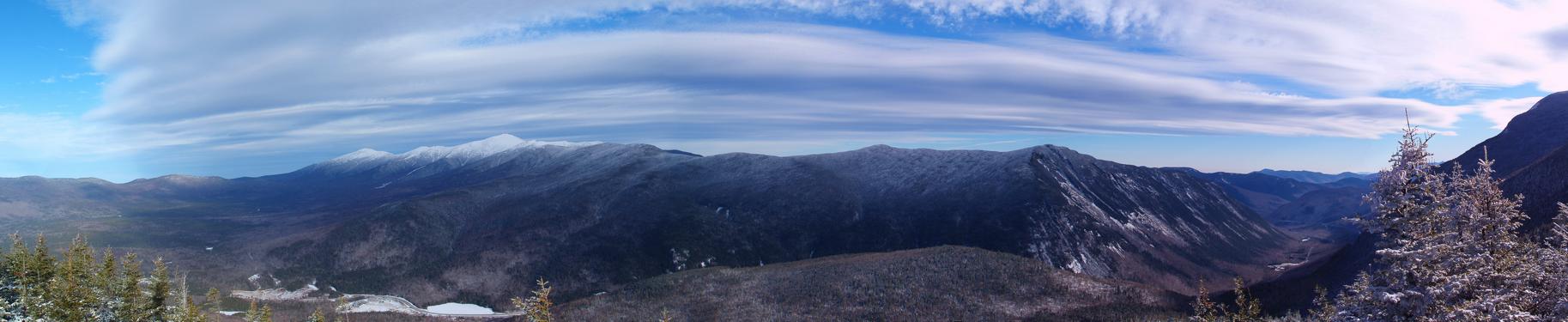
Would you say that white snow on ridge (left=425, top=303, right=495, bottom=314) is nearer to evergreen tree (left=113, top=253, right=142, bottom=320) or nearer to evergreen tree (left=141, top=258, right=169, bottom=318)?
evergreen tree (left=141, top=258, right=169, bottom=318)

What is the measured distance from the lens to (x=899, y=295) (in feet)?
376

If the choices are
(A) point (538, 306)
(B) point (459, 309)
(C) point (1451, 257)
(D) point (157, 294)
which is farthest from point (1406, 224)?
(B) point (459, 309)

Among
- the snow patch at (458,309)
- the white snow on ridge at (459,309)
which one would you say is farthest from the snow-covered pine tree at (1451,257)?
the white snow on ridge at (459,309)

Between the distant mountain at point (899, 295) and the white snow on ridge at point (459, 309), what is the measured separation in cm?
6084

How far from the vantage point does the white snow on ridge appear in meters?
181

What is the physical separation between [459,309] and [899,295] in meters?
132

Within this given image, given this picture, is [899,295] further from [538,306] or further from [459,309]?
[459,309]

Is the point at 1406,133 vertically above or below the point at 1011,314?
above

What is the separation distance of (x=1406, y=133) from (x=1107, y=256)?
600 ft

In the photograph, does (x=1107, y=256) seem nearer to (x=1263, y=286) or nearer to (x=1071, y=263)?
(x=1071, y=263)

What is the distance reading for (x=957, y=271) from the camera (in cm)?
12700

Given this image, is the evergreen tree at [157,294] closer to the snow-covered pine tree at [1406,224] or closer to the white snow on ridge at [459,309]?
the snow-covered pine tree at [1406,224]

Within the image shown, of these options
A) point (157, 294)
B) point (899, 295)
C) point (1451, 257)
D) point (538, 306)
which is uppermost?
point (1451, 257)

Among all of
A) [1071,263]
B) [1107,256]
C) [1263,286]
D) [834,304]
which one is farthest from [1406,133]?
[1107,256]
